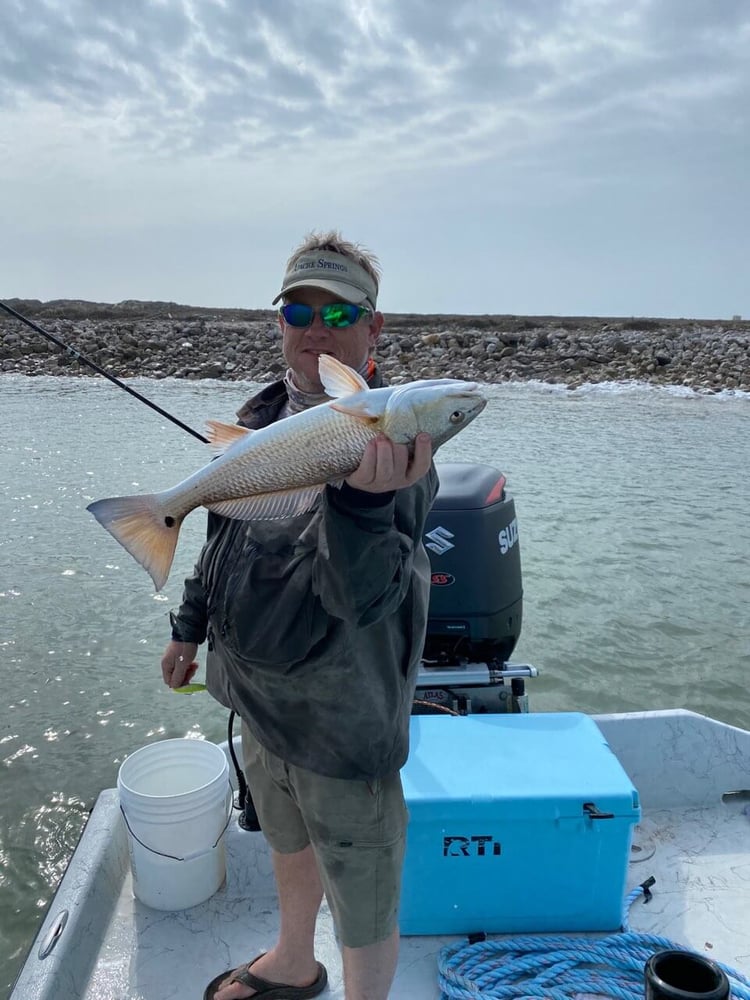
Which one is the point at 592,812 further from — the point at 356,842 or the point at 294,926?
the point at 294,926

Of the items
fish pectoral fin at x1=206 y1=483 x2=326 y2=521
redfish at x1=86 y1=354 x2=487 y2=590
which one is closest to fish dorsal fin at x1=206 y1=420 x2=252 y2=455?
redfish at x1=86 y1=354 x2=487 y2=590

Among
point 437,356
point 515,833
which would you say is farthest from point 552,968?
point 437,356

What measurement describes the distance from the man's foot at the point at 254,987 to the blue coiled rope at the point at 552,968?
0.48m

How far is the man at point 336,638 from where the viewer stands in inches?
81.8

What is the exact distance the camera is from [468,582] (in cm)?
414

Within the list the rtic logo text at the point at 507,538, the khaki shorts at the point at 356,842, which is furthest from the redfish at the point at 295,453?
the rtic logo text at the point at 507,538

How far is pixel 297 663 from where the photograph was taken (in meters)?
2.28

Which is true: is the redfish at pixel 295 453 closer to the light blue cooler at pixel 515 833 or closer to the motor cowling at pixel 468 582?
the light blue cooler at pixel 515 833

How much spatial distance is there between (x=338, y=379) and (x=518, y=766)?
185cm

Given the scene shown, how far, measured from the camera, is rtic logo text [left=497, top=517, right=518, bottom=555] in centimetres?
425

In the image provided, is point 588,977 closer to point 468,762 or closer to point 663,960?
point 663,960

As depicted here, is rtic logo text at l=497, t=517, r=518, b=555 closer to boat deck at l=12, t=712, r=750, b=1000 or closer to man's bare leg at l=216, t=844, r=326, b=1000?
boat deck at l=12, t=712, r=750, b=1000

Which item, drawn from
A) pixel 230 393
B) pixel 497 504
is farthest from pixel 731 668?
pixel 230 393

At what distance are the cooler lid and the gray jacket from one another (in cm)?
76
